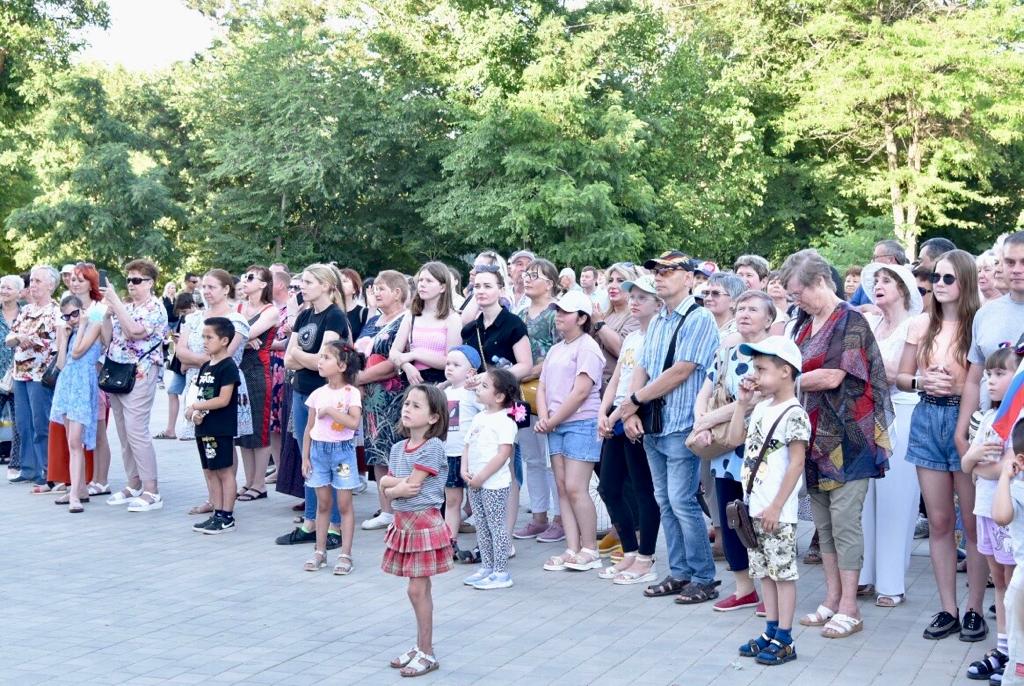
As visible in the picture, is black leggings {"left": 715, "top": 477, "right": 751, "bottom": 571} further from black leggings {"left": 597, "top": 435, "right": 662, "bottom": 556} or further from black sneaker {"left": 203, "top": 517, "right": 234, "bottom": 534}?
black sneaker {"left": 203, "top": 517, "right": 234, "bottom": 534}

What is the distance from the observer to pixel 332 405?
7723 mm

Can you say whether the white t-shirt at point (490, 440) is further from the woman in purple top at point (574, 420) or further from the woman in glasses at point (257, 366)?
the woman in glasses at point (257, 366)

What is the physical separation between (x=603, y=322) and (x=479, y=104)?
26287mm

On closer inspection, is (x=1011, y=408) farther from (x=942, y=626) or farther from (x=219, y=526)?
(x=219, y=526)

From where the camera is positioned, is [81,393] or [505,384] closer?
[505,384]

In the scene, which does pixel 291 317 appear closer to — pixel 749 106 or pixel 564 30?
pixel 564 30

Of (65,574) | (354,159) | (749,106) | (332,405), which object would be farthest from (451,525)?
(749,106)

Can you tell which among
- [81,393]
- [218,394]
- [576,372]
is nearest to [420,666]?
[576,372]

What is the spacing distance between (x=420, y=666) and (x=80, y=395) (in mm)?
5551

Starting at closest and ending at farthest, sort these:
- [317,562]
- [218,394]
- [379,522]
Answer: [317,562] < [218,394] < [379,522]

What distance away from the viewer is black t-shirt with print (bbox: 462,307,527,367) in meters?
8.05

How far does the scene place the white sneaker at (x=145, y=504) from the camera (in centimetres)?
967

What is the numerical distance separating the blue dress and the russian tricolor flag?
750cm

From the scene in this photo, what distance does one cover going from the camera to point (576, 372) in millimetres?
7641
